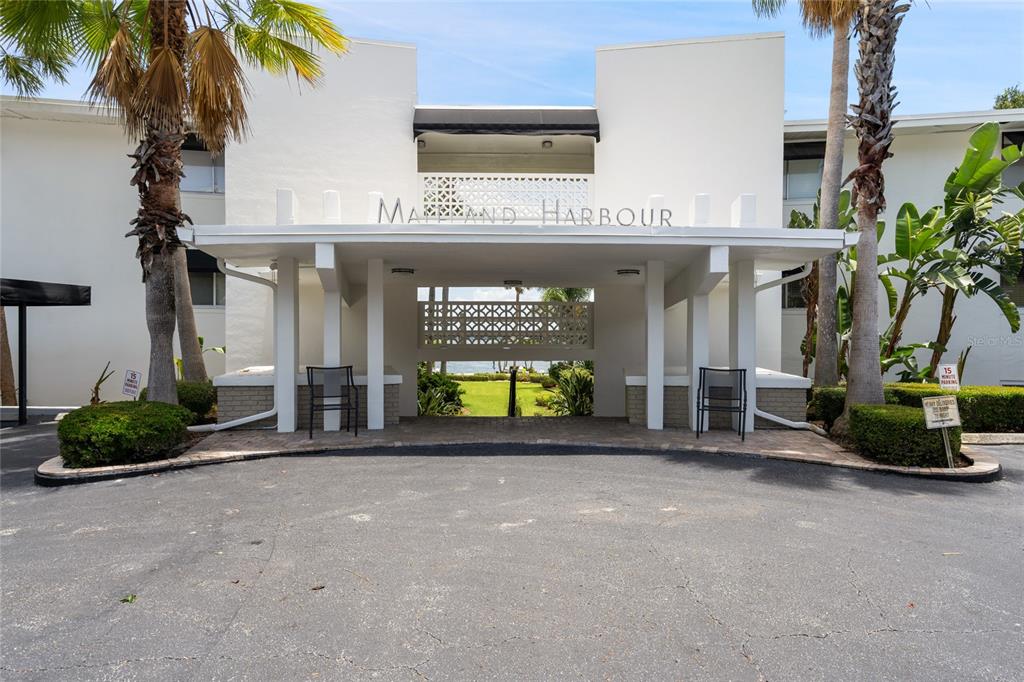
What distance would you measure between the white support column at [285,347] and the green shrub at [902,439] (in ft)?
27.8

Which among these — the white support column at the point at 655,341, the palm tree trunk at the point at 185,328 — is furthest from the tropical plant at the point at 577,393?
the palm tree trunk at the point at 185,328

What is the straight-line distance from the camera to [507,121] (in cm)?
1346

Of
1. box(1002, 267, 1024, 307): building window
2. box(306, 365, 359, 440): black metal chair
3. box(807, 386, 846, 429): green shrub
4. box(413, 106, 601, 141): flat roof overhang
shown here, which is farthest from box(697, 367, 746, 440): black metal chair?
box(1002, 267, 1024, 307): building window

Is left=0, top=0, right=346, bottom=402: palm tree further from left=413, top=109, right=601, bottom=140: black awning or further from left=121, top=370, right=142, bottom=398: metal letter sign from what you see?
left=413, top=109, right=601, bottom=140: black awning

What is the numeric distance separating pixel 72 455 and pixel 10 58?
11472 mm

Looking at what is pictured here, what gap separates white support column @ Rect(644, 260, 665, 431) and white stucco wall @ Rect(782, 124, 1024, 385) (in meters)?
6.75

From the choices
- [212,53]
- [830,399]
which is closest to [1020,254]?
[830,399]

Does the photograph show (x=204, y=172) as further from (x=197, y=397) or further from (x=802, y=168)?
(x=802, y=168)

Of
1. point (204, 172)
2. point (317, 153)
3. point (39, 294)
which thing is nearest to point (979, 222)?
point (317, 153)

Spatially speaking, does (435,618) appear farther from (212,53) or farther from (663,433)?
(212,53)

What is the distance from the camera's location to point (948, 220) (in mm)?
12047

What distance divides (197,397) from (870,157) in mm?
11760

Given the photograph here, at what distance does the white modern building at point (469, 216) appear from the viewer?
10.4 metres

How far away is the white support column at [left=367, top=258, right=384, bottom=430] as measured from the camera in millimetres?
10195
